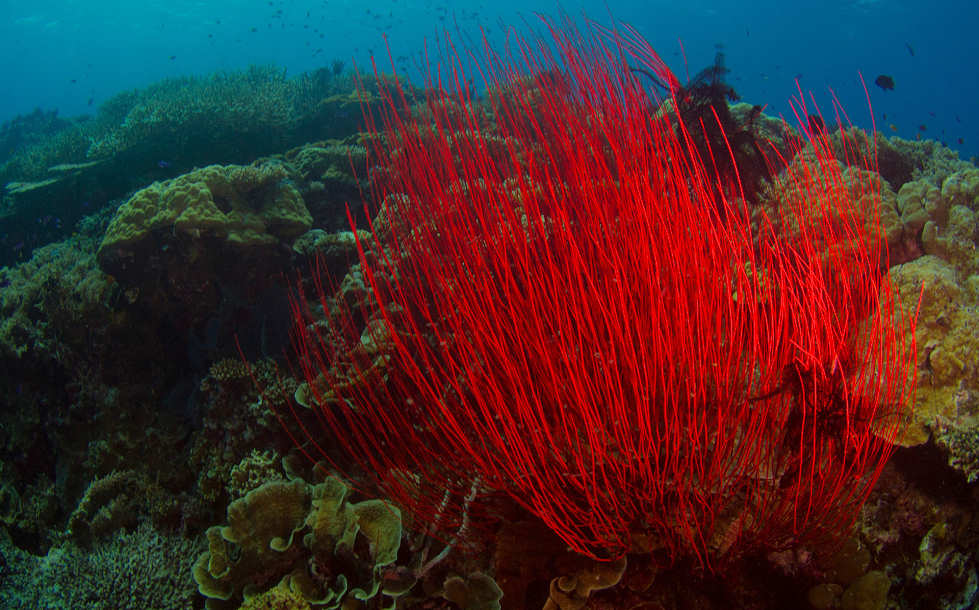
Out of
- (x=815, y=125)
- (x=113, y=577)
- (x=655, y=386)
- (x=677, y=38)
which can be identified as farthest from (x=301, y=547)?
(x=677, y=38)

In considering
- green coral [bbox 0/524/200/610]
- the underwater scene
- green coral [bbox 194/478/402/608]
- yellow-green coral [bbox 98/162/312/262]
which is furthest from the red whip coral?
yellow-green coral [bbox 98/162/312/262]

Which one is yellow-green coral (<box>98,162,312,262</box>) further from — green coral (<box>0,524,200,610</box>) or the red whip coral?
the red whip coral

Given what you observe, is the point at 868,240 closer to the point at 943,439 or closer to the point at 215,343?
the point at 943,439

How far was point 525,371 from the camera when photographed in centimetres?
188

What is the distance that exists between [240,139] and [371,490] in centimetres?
840

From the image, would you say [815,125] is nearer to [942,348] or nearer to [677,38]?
[942,348]

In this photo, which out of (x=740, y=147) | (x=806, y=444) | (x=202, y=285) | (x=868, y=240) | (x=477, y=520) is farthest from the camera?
(x=202, y=285)

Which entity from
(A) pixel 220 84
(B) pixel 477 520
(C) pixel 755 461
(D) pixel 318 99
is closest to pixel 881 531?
(C) pixel 755 461

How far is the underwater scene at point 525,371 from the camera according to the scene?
1903mm

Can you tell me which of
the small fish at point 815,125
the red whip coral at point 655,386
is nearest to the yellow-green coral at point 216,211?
the red whip coral at point 655,386

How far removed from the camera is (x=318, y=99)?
10.4 meters

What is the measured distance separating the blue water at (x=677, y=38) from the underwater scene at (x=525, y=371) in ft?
175

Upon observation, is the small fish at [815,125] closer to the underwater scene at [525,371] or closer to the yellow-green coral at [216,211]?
the underwater scene at [525,371]

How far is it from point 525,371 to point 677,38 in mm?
72409
